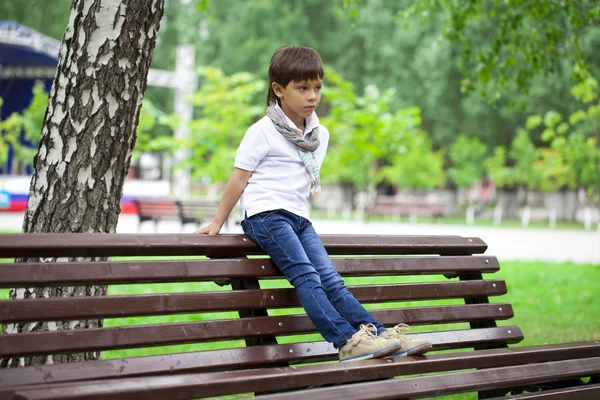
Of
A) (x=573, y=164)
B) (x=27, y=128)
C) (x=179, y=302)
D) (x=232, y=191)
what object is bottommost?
(x=179, y=302)

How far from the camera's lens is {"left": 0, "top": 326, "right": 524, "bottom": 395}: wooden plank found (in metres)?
2.60

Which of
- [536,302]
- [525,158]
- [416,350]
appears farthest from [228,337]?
[525,158]

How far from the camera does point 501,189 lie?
127 ft

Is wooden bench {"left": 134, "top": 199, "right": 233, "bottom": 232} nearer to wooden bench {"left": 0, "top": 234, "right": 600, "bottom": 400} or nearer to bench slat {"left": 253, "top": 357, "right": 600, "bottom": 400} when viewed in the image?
wooden bench {"left": 0, "top": 234, "right": 600, "bottom": 400}

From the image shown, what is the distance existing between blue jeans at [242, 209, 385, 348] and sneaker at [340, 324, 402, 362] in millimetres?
41

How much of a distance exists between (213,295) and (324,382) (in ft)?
1.93

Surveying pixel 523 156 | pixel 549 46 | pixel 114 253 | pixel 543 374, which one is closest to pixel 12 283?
pixel 114 253

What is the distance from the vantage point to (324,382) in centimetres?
279

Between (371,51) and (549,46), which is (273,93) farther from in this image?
(371,51)

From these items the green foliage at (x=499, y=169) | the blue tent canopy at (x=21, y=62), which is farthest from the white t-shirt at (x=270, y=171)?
the green foliage at (x=499, y=169)

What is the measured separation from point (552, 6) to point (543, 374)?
5.30m

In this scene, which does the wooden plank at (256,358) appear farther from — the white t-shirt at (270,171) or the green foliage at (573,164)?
the green foliage at (573,164)

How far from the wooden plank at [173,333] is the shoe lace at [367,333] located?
28 cm

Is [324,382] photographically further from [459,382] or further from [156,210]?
[156,210]
